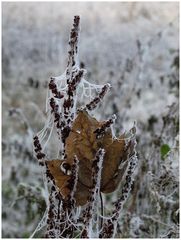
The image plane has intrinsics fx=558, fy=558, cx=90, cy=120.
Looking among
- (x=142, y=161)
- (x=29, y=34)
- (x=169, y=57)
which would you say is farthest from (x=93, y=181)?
(x=29, y=34)

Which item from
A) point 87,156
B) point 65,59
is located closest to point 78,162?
point 87,156

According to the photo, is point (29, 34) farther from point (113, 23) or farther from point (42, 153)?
point (42, 153)

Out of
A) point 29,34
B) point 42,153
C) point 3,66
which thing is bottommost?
point 42,153

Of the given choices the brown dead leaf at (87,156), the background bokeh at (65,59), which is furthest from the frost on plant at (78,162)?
the background bokeh at (65,59)

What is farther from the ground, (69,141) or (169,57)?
(169,57)

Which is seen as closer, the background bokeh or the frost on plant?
the frost on plant

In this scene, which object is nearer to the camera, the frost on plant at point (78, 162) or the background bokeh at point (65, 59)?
the frost on plant at point (78, 162)

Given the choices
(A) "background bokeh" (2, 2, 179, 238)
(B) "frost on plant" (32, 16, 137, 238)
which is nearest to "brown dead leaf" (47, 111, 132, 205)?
(B) "frost on plant" (32, 16, 137, 238)

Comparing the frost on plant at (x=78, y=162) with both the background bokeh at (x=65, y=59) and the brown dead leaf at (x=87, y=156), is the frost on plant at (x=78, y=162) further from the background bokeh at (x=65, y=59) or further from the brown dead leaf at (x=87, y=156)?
the background bokeh at (x=65, y=59)

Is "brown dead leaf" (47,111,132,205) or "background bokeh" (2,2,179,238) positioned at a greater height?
"background bokeh" (2,2,179,238)

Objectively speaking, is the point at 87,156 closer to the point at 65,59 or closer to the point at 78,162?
the point at 78,162

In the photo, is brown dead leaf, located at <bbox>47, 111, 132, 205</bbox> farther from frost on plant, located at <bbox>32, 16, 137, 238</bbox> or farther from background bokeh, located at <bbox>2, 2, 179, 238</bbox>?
background bokeh, located at <bbox>2, 2, 179, 238</bbox>
